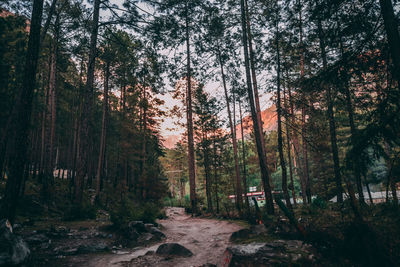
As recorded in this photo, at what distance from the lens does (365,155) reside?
5.23 m

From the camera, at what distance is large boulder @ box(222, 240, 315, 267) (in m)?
3.40

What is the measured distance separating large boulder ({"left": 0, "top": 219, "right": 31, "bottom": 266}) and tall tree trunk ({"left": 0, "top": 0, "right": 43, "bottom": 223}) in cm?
250

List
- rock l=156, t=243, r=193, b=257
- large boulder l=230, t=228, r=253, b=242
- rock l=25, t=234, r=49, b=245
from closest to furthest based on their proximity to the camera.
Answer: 1. rock l=25, t=234, r=49, b=245
2. rock l=156, t=243, r=193, b=257
3. large boulder l=230, t=228, r=253, b=242

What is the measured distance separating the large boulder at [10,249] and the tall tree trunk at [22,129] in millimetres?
2499

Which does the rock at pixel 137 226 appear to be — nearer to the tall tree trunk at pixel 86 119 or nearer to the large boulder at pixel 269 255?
the tall tree trunk at pixel 86 119

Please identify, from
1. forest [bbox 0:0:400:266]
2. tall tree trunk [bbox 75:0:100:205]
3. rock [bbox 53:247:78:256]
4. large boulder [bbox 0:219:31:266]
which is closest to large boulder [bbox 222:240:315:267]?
forest [bbox 0:0:400:266]

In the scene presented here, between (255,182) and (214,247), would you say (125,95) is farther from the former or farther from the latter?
(255,182)

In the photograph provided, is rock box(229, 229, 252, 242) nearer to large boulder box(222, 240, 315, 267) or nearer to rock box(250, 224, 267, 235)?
rock box(250, 224, 267, 235)

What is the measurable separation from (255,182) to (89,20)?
56071mm

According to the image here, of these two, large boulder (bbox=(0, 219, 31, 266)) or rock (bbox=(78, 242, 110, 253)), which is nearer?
large boulder (bbox=(0, 219, 31, 266))

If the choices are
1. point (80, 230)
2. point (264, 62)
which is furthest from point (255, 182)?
point (80, 230)

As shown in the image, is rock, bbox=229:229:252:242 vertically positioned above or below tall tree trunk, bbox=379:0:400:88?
below

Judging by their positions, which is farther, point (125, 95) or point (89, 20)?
point (125, 95)

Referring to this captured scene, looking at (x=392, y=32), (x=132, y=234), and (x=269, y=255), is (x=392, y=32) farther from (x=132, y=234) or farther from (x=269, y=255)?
(x=132, y=234)
